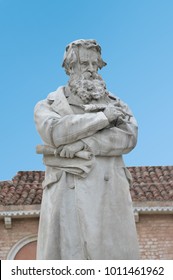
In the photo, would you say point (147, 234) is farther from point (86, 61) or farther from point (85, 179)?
point (85, 179)

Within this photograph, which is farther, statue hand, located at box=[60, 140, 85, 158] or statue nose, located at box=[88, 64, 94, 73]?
statue nose, located at box=[88, 64, 94, 73]

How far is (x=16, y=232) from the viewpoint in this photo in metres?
21.6

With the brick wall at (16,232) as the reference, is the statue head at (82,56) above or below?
below

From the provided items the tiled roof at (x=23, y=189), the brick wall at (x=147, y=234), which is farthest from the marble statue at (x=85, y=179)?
the brick wall at (x=147, y=234)

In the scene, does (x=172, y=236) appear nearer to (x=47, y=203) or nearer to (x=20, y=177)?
(x=20, y=177)

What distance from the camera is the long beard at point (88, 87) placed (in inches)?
203

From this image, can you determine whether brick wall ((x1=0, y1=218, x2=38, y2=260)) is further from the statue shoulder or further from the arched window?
the statue shoulder

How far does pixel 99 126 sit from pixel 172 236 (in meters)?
17.1

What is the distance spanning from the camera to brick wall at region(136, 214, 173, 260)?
21250 millimetres

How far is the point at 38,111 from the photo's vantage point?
16.8 feet

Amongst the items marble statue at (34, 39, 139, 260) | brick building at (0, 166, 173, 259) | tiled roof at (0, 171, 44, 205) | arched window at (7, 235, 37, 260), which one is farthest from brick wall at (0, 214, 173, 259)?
marble statue at (34, 39, 139, 260)

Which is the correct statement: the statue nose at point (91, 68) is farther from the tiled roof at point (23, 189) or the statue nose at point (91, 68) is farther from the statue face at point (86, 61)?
the tiled roof at point (23, 189)
